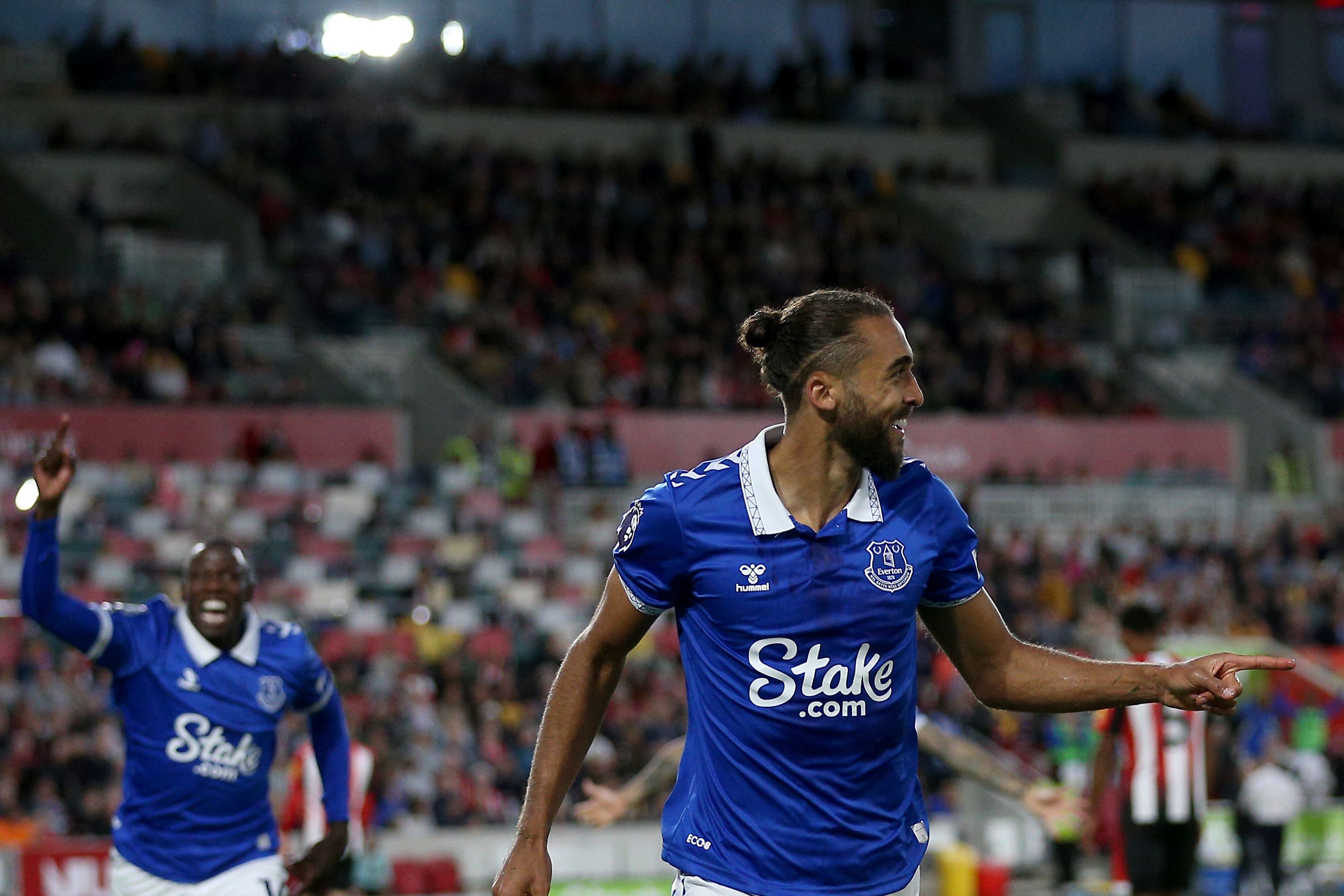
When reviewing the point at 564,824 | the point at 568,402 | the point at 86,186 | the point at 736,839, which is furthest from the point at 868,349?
the point at 86,186

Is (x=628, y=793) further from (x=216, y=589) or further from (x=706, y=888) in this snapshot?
(x=706, y=888)

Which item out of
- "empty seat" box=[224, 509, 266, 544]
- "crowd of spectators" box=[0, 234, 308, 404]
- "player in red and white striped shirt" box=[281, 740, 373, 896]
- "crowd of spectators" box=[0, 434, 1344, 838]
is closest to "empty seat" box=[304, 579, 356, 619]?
"crowd of spectators" box=[0, 434, 1344, 838]

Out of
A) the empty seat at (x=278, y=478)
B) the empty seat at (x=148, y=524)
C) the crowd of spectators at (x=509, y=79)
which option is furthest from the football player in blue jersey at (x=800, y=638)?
the crowd of spectators at (x=509, y=79)

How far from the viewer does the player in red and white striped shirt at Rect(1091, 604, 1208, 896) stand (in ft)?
30.8

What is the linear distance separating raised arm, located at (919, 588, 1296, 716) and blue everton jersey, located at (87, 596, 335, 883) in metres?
3.16

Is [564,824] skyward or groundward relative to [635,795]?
groundward

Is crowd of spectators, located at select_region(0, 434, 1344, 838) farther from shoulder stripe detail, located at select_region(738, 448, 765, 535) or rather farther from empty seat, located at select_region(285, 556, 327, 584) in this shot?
shoulder stripe detail, located at select_region(738, 448, 765, 535)

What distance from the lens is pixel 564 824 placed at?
52.9ft

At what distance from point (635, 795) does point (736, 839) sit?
330 cm

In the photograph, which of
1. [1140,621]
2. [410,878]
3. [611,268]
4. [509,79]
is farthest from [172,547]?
[509,79]

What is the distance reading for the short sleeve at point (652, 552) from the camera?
4184 millimetres

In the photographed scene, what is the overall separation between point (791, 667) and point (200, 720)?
3.23m

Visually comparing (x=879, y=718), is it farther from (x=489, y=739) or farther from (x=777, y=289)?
(x=777, y=289)

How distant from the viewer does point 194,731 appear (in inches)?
262
